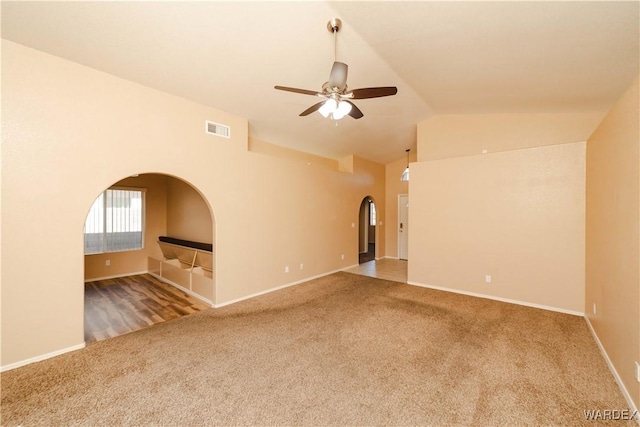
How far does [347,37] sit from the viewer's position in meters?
2.75

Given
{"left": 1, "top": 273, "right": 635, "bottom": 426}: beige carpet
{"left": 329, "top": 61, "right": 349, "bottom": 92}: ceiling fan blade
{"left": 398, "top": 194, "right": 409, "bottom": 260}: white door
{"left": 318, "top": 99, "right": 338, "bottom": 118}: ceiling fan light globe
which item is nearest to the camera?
{"left": 1, "top": 273, "right": 635, "bottom": 426}: beige carpet

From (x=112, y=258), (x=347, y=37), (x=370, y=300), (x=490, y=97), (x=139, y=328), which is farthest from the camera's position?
(x=112, y=258)

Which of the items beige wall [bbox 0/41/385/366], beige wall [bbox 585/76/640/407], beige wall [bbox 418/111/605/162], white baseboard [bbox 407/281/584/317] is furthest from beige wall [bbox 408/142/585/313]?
beige wall [bbox 0/41/385/366]

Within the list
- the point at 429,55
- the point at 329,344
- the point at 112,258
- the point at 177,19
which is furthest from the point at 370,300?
the point at 112,258

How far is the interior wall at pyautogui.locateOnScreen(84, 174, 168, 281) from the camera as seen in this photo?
569 centimetres

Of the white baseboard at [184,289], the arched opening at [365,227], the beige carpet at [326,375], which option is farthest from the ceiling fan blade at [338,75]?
the arched opening at [365,227]

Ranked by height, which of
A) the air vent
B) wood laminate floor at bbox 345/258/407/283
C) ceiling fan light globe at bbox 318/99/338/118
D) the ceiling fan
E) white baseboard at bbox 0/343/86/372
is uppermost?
the air vent

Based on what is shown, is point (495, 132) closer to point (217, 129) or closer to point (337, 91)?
point (337, 91)

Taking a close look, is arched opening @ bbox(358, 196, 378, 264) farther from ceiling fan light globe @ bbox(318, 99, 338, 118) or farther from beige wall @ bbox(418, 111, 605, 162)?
ceiling fan light globe @ bbox(318, 99, 338, 118)

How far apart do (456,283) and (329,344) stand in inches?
127

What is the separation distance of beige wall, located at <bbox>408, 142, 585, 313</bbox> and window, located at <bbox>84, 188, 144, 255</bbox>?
260 inches

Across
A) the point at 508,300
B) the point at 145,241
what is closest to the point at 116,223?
the point at 145,241

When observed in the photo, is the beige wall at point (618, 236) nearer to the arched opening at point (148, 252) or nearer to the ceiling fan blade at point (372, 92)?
the ceiling fan blade at point (372, 92)

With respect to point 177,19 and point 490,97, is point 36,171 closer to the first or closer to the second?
point 177,19
